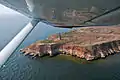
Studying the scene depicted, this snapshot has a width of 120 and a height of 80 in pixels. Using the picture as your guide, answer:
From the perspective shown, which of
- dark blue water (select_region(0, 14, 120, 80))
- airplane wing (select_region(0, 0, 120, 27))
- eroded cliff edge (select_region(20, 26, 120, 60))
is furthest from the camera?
eroded cliff edge (select_region(20, 26, 120, 60))

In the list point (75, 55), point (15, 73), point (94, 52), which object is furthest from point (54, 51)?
point (15, 73)

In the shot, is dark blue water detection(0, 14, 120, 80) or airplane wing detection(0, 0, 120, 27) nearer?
airplane wing detection(0, 0, 120, 27)

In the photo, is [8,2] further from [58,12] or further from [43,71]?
[43,71]

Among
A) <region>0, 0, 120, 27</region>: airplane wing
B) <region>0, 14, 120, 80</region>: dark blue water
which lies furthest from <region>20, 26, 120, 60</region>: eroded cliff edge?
<region>0, 0, 120, 27</region>: airplane wing

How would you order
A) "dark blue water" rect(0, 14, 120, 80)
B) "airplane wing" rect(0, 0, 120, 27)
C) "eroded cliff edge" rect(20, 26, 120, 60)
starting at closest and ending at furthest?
"airplane wing" rect(0, 0, 120, 27) < "dark blue water" rect(0, 14, 120, 80) < "eroded cliff edge" rect(20, 26, 120, 60)

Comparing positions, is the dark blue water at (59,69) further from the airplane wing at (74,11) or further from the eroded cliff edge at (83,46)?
the airplane wing at (74,11)

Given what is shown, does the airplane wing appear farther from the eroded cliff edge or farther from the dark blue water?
the eroded cliff edge

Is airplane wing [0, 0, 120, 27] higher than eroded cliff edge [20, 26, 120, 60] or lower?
lower

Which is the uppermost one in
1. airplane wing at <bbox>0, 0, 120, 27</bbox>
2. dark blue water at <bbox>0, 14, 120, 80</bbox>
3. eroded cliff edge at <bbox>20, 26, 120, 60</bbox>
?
eroded cliff edge at <bbox>20, 26, 120, 60</bbox>
